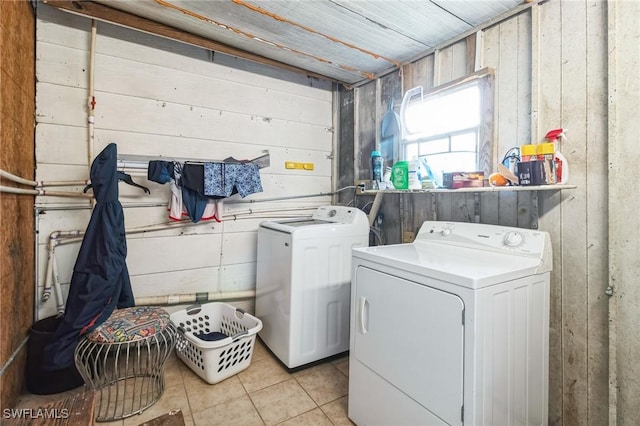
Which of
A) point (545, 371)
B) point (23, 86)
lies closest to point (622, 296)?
point (545, 371)

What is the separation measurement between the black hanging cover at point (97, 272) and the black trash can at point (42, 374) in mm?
126

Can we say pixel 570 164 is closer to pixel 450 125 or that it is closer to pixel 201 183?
pixel 450 125

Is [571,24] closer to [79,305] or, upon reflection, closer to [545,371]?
[545,371]

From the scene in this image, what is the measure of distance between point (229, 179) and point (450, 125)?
1.58 m

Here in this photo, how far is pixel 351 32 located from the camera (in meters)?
2.01

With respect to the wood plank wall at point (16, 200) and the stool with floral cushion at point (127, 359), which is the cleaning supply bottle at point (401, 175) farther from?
the wood plank wall at point (16, 200)

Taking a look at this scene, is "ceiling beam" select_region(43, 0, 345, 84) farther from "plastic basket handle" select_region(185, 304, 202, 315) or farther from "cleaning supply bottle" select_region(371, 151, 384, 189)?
"plastic basket handle" select_region(185, 304, 202, 315)

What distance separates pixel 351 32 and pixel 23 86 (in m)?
1.93

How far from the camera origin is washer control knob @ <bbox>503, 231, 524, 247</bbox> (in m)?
1.44

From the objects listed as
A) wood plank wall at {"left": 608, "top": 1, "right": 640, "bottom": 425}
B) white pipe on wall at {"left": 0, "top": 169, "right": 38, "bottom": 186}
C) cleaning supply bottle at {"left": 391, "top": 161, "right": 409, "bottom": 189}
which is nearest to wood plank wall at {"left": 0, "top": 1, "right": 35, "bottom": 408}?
white pipe on wall at {"left": 0, "top": 169, "right": 38, "bottom": 186}

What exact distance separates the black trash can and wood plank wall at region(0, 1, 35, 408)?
39 mm

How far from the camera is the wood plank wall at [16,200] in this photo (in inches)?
56.6

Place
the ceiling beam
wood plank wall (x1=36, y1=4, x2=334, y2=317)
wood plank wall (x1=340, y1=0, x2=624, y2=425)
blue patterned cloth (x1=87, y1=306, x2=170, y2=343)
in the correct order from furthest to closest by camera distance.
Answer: wood plank wall (x1=36, y1=4, x2=334, y2=317) → the ceiling beam → blue patterned cloth (x1=87, y1=306, x2=170, y2=343) → wood plank wall (x1=340, y1=0, x2=624, y2=425)

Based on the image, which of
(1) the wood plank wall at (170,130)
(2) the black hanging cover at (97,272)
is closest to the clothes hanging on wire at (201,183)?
(1) the wood plank wall at (170,130)
